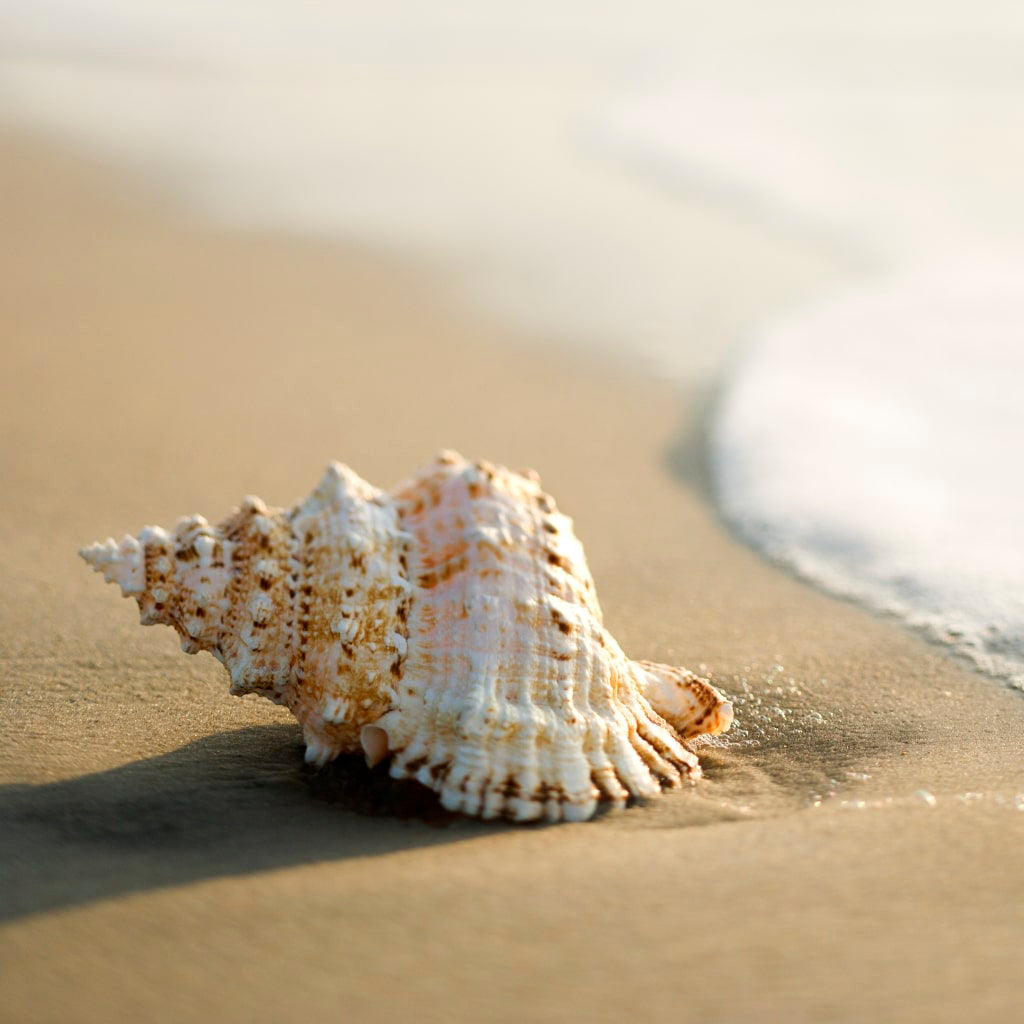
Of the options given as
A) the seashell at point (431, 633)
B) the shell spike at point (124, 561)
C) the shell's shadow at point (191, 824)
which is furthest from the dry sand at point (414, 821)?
the shell spike at point (124, 561)

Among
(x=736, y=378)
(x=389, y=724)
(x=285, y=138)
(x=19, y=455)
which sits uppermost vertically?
(x=285, y=138)

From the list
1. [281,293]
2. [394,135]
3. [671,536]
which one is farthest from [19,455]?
[394,135]

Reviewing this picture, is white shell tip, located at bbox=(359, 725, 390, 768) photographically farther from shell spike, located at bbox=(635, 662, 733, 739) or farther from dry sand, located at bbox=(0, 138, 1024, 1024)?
shell spike, located at bbox=(635, 662, 733, 739)

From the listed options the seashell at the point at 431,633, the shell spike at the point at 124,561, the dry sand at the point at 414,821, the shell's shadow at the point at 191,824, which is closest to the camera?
the dry sand at the point at 414,821

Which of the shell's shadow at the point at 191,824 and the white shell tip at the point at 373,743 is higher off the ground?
the white shell tip at the point at 373,743

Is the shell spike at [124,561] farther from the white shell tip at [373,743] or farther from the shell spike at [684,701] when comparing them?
the shell spike at [684,701]

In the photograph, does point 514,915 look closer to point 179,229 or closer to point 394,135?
point 179,229

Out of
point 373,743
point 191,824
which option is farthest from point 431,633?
point 191,824
